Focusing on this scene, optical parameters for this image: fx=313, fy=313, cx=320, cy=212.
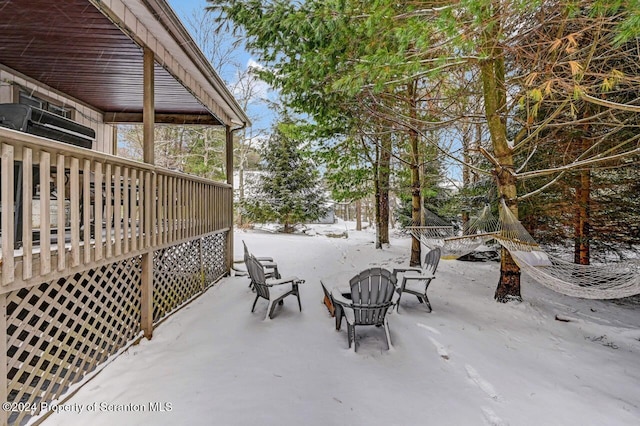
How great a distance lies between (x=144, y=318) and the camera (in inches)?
144

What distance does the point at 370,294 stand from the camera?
3682mm

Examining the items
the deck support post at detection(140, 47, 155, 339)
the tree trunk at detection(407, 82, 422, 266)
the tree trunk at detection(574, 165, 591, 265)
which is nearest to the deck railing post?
the deck support post at detection(140, 47, 155, 339)

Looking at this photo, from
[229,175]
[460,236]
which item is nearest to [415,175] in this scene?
[460,236]

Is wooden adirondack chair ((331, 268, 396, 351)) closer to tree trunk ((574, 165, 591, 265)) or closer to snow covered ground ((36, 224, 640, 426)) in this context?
snow covered ground ((36, 224, 640, 426))

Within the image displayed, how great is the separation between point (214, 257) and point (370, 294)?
3834 mm

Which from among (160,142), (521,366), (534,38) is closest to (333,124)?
(534,38)

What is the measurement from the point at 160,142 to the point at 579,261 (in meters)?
14.9

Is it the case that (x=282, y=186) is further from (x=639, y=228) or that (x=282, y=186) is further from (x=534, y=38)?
(x=639, y=228)

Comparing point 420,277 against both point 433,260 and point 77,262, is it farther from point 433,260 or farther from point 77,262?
point 77,262

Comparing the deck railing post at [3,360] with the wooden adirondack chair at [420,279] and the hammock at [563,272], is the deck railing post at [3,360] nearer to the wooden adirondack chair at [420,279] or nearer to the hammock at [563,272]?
the wooden adirondack chair at [420,279]

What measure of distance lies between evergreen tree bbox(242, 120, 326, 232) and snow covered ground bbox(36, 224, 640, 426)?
826cm

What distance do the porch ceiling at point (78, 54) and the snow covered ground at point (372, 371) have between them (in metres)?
3.46

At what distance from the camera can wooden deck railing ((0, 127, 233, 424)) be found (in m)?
2.12

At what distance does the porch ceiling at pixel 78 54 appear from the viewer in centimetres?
312
